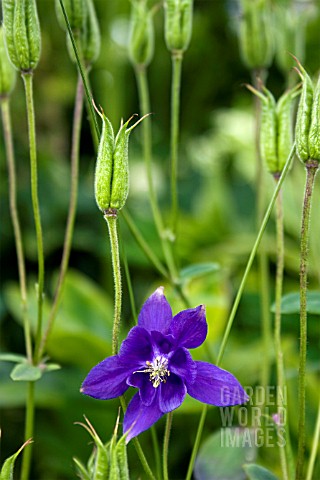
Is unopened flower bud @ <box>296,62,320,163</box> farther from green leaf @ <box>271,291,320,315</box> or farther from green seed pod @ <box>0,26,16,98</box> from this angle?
green seed pod @ <box>0,26,16,98</box>

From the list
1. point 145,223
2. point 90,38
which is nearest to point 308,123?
point 90,38

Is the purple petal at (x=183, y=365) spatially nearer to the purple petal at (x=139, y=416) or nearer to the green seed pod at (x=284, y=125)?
the purple petal at (x=139, y=416)

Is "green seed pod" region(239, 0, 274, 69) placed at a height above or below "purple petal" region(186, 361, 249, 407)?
above

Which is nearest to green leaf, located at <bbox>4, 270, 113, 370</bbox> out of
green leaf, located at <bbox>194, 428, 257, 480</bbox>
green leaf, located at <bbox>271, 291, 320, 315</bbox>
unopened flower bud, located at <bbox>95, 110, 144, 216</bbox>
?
green leaf, located at <bbox>194, 428, 257, 480</bbox>

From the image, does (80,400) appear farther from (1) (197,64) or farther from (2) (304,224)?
(1) (197,64)

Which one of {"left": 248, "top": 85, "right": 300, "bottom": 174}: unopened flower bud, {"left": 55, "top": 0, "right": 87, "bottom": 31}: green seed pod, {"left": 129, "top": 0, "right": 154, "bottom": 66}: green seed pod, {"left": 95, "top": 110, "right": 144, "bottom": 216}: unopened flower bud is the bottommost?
{"left": 95, "top": 110, "right": 144, "bottom": 216}: unopened flower bud

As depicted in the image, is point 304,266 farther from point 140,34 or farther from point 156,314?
point 140,34

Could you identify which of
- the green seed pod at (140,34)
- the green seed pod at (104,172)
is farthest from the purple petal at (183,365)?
the green seed pod at (140,34)

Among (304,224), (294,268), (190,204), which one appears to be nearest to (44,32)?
(190,204)
